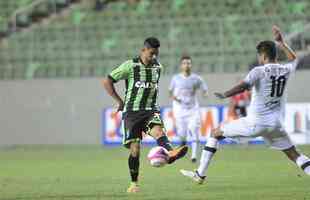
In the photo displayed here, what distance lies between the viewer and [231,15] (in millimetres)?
30953

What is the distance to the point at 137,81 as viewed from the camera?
44.2 feet

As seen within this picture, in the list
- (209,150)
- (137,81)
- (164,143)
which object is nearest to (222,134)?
(209,150)

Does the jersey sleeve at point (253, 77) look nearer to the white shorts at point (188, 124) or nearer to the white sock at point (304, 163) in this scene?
the white sock at point (304, 163)

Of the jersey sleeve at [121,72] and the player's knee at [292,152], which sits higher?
the jersey sleeve at [121,72]

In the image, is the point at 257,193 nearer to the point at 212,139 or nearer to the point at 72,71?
the point at 212,139

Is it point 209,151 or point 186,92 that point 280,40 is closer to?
point 209,151

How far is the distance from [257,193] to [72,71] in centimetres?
1932

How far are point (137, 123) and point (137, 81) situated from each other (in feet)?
2.07

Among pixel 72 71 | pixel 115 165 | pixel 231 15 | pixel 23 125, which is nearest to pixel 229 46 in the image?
pixel 231 15

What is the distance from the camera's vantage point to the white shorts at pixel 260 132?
12.8 meters

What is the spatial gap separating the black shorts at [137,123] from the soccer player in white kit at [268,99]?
1.10 meters

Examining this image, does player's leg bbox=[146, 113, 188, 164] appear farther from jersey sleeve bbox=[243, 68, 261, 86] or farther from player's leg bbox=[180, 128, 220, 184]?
jersey sleeve bbox=[243, 68, 261, 86]

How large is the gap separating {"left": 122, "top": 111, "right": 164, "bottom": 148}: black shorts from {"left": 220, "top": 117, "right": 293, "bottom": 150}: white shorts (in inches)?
45.2

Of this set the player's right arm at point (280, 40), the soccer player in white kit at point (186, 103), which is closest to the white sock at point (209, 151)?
the player's right arm at point (280, 40)
